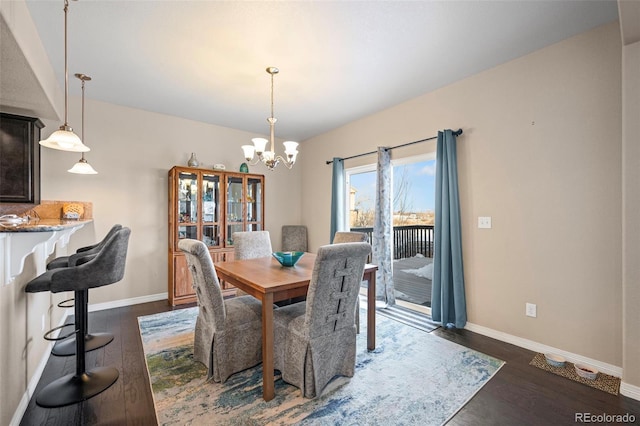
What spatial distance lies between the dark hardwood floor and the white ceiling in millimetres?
2730

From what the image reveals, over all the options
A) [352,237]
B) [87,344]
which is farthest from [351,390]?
[87,344]

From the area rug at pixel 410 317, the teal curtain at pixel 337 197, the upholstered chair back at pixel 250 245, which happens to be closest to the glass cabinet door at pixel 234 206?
the upholstered chair back at pixel 250 245

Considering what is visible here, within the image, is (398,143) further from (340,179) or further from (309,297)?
(309,297)

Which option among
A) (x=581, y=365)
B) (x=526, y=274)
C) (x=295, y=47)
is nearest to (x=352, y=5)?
(x=295, y=47)

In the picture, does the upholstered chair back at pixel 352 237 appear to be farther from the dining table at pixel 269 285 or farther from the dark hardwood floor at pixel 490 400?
the dark hardwood floor at pixel 490 400

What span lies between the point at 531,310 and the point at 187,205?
168 inches

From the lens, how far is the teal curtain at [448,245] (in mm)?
2998

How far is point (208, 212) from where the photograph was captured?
13.8ft

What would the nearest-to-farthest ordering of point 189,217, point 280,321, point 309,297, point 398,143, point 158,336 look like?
point 309,297, point 280,321, point 158,336, point 398,143, point 189,217

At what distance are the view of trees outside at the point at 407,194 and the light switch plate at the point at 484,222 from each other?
67 centimetres

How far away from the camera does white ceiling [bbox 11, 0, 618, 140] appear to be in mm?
2027

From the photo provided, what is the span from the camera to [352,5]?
1.98 metres

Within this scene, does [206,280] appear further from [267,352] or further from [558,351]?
[558,351]

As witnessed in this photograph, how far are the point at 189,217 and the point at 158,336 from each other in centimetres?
171
